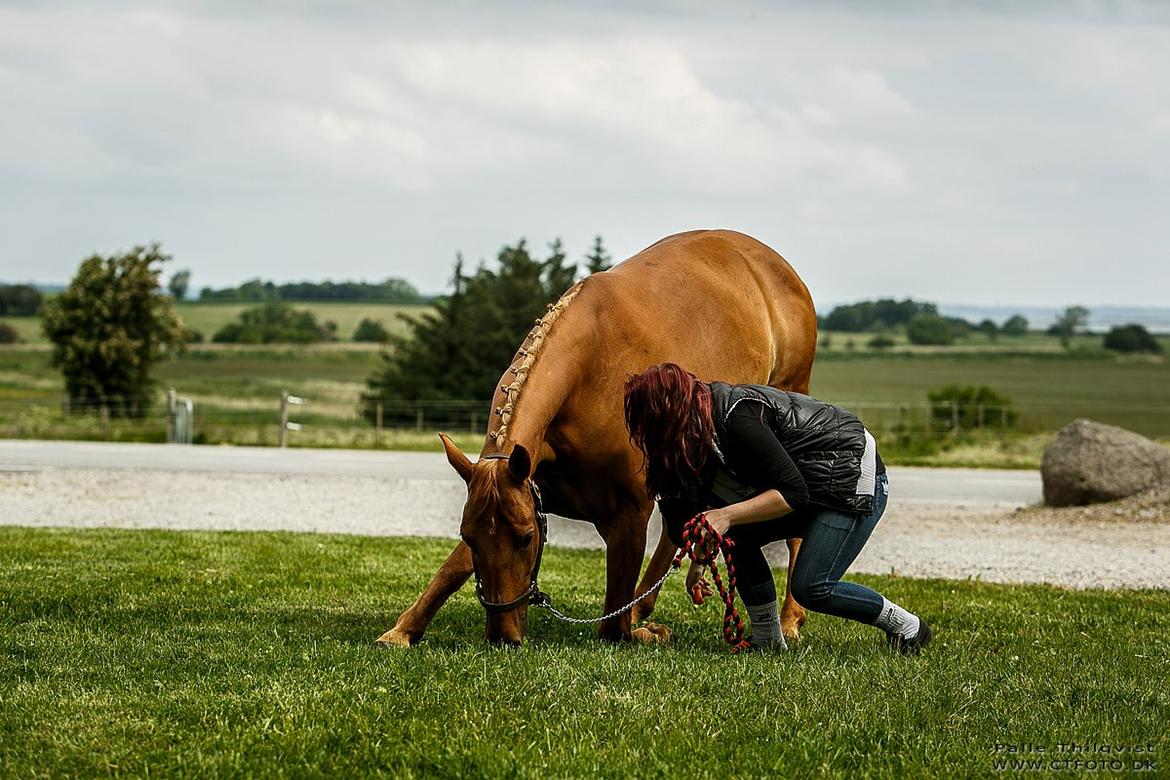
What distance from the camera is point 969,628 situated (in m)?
7.68

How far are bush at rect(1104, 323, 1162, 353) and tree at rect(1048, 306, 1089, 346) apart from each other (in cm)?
1196

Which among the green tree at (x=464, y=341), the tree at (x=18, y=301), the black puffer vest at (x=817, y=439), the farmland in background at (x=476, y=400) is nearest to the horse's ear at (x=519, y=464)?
the black puffer vest at (x=817, y=439)

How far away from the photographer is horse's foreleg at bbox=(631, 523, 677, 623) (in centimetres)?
742

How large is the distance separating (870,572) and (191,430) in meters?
21.6

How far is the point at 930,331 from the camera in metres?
108

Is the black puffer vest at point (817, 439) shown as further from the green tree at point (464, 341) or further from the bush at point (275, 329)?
the bush at point (275, 329)

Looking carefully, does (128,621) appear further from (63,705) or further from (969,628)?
(969,628)

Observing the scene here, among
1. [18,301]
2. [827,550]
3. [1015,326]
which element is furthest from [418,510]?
[1015,326]

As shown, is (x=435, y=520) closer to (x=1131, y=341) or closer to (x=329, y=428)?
(x=329, y=428)

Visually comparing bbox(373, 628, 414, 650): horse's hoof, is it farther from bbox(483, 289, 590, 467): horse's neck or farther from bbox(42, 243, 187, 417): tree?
bbox(42, 243, 187, 417): tree

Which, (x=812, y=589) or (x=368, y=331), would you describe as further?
(x=368, y=331)

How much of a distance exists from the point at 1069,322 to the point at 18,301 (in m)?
99.8

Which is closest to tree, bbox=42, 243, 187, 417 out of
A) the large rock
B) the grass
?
the large rock

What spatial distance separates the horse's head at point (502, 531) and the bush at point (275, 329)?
291 ft
